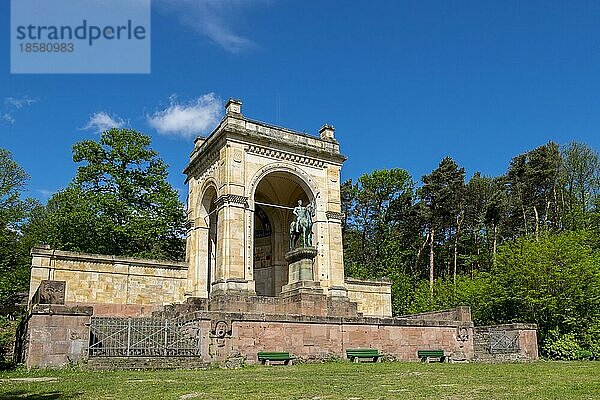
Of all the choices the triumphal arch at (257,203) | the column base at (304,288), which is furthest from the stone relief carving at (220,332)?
the triumphal arch at (257,203)

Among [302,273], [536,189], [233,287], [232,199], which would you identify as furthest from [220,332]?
[536,189]

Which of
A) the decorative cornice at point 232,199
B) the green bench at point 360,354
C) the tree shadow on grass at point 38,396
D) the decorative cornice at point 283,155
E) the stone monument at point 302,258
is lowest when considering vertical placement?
the green bench at point 360,354

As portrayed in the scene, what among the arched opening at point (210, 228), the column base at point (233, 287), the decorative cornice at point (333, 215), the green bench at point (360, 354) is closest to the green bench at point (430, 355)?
the green bench at point (360, 354)

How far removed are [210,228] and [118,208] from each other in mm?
6578

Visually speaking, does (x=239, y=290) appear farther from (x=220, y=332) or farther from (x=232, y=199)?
(x=220, y=332)

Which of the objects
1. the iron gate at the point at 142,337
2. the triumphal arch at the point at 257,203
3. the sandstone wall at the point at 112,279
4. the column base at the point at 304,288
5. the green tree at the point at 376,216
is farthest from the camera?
the green tree at the point at 376,216

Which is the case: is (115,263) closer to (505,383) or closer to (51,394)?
(51,394)

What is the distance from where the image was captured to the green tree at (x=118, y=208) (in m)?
31.5

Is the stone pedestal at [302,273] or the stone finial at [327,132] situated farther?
the stone finial at [327,132]

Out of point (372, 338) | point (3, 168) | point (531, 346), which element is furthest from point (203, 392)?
point (3, 168)

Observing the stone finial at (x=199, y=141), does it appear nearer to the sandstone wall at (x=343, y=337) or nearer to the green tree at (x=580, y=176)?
the sandstone wall at (x=343, y=337)

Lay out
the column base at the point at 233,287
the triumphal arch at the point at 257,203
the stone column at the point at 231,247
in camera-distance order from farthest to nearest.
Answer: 1. the triumphal arch at the point at 257,203
2. the stone column at the point at 231,247
3. the column base at the point at 233,287

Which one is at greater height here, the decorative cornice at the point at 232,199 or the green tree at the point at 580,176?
the green tree at the point at 580,176

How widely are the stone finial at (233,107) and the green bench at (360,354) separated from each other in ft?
42.0
